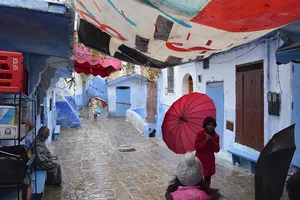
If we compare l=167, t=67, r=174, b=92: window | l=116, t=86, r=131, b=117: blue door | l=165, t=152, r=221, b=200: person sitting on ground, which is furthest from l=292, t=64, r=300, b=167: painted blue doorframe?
l=116, t=86, r=131, b=117: blue door

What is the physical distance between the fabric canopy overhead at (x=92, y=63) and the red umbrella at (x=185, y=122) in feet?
13.4

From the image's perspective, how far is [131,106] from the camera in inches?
1091

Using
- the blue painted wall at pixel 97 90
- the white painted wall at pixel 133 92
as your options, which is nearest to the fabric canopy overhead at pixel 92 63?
the white painted wall at pixel 133 92

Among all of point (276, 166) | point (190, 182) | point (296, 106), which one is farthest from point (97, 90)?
point (276, 166)

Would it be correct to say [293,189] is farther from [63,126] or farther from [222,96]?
[63,126]

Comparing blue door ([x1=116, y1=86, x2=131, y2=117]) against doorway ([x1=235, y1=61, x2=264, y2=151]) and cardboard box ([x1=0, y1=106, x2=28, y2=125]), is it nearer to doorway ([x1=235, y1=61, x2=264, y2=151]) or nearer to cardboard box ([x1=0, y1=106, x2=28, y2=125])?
doorway ([x1=235, y1=61, x2=264, y2=151])

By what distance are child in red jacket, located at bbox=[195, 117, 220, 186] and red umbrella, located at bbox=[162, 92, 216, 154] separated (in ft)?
0.98

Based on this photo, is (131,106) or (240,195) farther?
(131,106)

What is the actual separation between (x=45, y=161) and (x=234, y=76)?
18.9 feet

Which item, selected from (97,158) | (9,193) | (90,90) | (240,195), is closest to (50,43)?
(9,193)

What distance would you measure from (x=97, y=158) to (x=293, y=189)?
7271 millimetres

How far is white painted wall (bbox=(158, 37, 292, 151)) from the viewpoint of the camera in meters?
6.45

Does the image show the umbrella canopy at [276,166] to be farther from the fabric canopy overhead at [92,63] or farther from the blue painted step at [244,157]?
the fabric canopy overhead at [92,63]

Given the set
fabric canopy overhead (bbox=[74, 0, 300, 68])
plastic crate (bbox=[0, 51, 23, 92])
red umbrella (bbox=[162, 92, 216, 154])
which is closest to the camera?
fabric canopy overhead (bbox=[74, 0, 300, 68])
